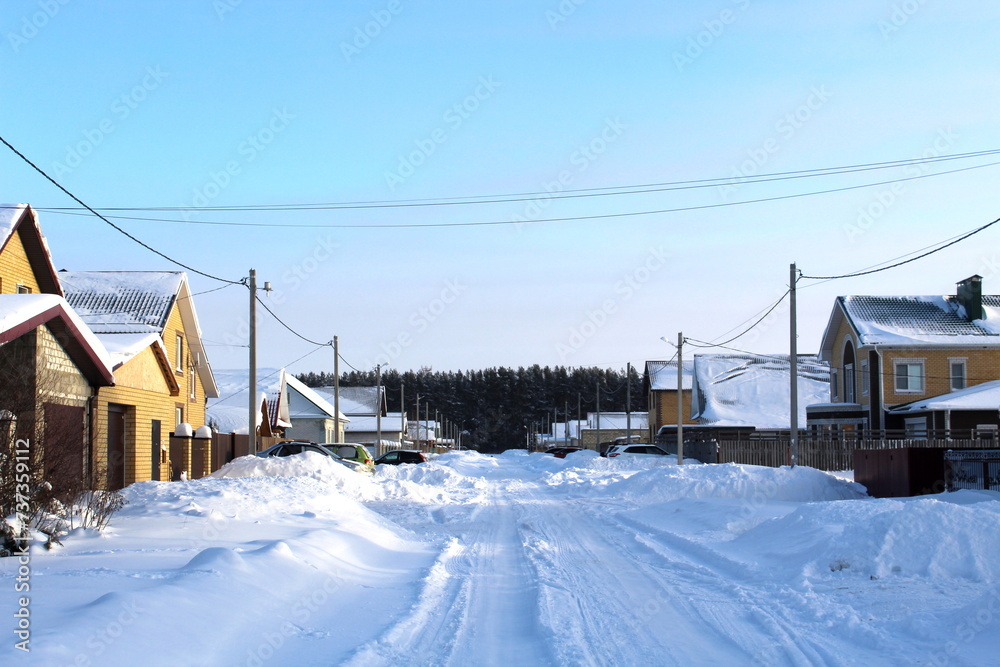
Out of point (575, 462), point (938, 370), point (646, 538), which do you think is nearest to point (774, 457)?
point (938, 370)

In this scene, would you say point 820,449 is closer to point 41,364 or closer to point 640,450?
point 640,450

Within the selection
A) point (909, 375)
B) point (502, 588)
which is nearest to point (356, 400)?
point (909, 375)

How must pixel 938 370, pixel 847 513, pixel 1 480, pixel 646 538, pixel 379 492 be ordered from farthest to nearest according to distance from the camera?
pixel 938 370 → pixel 379 492 → pixel 646 538 → pixel 847 513 → pixel 1 480

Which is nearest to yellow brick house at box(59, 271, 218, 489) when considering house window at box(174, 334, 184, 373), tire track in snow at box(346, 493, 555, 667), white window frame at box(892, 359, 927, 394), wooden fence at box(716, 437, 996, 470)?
house window at box(174, 334, 184, 373)

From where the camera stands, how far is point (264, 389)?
5322cm

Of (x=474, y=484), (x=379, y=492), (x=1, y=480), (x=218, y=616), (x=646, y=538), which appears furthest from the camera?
(x=474, y=484)

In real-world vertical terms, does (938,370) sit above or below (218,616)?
above

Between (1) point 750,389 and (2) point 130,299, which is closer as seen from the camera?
(2) point 130,299

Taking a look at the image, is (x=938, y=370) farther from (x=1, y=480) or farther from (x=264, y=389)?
(x=1, y=480)

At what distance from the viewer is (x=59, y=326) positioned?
55.5ft

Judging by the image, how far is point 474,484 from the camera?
36719 mm

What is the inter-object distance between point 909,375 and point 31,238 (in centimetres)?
3839

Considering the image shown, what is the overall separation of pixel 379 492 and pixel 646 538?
12.6 m

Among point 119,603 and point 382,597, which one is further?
point 382,597
